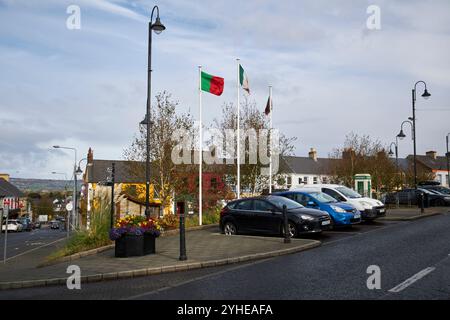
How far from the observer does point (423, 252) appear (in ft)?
37.8

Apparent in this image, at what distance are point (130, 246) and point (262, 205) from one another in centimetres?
544

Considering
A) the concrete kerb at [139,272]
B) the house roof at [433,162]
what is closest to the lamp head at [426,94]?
the concrete kerb at [139,272]

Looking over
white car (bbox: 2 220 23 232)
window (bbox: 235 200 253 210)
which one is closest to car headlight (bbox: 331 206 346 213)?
window (bbox: 235 200 253 210)

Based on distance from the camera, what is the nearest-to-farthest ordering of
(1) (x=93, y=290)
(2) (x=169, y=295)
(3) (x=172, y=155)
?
(2) (x=169, y=295), (1) (x=93, y=290), (3) (x=172, y=155)

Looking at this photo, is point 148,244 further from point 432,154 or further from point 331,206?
point 432,154

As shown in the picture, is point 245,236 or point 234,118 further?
point 234,118

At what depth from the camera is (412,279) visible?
8.22 meters

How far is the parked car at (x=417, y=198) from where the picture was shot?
33.8 metres

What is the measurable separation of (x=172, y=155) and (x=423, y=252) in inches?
791
